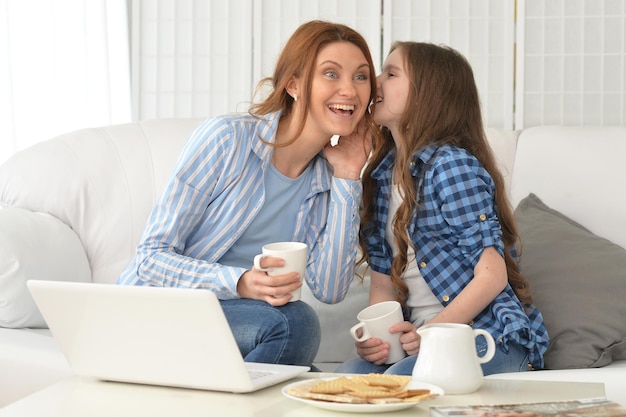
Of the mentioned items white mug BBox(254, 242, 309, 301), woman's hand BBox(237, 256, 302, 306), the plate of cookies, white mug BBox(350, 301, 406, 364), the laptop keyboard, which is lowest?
white mug BBox(350, 301, 406, 364)

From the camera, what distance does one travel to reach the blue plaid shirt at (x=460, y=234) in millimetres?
2006

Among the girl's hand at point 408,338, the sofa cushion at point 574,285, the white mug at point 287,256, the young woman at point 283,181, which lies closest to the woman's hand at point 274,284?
the white mug at point 287,256

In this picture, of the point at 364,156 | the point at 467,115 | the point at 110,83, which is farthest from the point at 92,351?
the point at 110,83

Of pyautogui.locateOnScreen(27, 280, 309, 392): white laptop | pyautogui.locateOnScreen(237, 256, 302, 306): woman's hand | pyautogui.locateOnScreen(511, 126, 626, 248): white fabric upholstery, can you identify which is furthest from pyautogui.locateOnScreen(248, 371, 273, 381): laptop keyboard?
pyautogui.locateOnScreen(511, 126, 626, 248): white fabric upholstery

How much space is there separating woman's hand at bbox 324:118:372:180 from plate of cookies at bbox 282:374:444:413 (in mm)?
872

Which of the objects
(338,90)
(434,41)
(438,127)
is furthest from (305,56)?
(434,41)

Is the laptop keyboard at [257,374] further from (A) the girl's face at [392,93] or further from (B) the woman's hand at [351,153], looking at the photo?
(A) the girl's face at [392,93]

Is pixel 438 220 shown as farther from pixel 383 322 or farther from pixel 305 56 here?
pixel 305 56

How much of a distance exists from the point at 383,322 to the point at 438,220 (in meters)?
0.30

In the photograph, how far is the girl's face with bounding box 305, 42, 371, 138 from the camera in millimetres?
2100

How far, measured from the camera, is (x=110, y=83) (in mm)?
3488

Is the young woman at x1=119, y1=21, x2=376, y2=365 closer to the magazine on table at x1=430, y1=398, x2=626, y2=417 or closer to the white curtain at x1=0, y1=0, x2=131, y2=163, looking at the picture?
the magazine on table at x1=430, y1=398, x2=626, y2=417

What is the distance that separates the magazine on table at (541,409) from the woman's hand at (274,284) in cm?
48

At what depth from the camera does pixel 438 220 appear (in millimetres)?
2066
